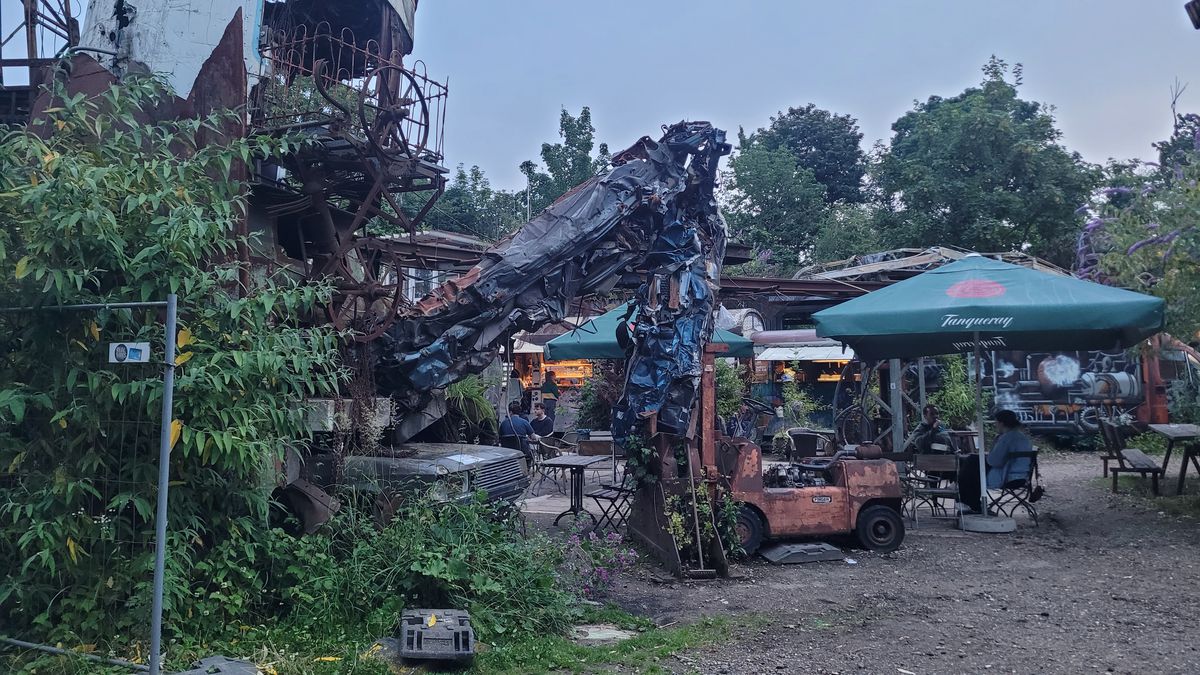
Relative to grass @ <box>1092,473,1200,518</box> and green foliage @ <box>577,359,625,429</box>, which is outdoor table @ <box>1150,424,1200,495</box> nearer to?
grass @ <box>1092,473,1200,518</box>

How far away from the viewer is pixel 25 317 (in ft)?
15.8

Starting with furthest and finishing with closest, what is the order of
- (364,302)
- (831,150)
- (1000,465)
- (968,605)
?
(831,150) → (1000,465) → (364,302) → (968,605)

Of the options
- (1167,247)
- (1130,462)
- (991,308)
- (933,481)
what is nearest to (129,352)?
(991,308)

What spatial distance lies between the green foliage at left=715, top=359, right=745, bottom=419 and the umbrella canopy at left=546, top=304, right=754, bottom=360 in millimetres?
4056

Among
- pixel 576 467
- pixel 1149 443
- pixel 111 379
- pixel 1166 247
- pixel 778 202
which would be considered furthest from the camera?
pixel 778 202

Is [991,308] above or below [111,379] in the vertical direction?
above

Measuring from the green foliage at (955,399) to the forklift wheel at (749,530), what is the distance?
11.0 metres

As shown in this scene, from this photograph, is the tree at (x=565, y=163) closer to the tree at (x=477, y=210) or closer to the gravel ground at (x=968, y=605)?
the tree at (x=477, y=210)

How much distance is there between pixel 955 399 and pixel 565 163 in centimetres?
1590

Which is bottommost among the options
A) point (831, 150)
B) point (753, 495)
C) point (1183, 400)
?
point (753, 495)

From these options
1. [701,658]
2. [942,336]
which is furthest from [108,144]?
[942,336]

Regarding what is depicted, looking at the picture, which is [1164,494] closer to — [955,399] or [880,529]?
[880,529]

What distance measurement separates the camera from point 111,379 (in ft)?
15.7

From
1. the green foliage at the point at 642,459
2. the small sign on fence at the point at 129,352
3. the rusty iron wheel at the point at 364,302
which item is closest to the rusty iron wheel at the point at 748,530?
the green foliage at the point at 642,459
